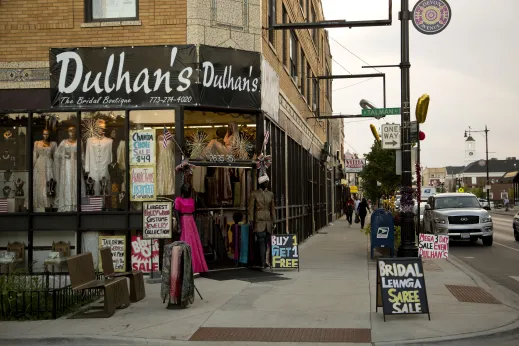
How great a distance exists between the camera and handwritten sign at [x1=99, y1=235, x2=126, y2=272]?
13.4 metres

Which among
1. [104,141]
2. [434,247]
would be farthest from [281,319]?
[104,141]

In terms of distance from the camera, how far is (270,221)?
14297 mm

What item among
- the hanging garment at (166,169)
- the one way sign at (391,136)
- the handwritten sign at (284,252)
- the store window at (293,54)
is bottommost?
the handwritten sign at (284,252)

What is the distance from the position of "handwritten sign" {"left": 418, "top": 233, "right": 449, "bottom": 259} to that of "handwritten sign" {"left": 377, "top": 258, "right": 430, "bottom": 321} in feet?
12.6

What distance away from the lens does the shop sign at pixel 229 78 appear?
1361 cm

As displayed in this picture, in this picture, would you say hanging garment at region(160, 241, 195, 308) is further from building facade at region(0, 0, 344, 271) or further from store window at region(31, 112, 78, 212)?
store window at region(31, 112, 78, 212)

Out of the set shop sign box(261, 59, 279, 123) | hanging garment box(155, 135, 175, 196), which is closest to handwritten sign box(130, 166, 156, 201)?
hanging garment box(155, 135, 175, 196)

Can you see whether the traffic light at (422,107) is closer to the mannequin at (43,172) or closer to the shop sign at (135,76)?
the shop sign at (135,76)

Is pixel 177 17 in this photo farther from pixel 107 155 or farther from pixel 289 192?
pixel 289 192

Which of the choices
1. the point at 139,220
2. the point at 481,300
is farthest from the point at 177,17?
the point at 481,300

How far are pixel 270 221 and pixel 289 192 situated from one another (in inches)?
248

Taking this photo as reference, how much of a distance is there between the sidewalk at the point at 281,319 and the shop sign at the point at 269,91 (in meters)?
4.73

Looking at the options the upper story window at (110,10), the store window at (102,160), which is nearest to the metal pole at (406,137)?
the upper story window at (110,10)

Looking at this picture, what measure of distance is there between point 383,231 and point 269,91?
4.65 m
